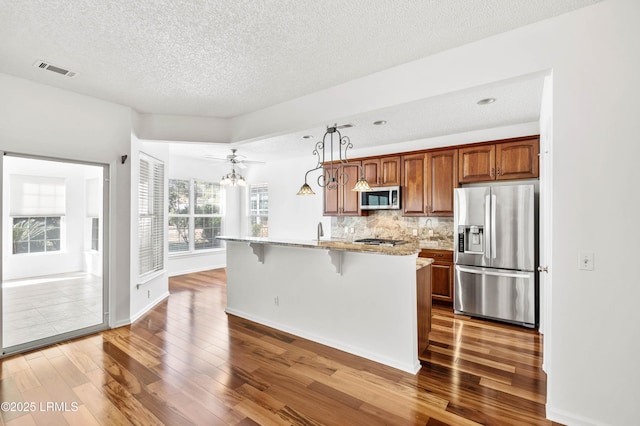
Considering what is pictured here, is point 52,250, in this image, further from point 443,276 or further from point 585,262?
point 585,262

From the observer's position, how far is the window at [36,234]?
401 centimetres

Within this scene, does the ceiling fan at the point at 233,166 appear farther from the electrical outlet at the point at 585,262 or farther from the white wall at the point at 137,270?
the electrical outlet at the point at 585,262

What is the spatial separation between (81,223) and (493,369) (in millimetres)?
6382

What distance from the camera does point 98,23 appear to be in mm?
2166

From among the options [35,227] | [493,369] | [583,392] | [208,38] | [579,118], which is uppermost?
[208,38]

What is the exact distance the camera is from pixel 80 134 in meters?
3.58

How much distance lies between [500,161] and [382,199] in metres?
1.91

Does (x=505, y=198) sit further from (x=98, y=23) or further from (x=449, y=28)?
(x=98, y=23)

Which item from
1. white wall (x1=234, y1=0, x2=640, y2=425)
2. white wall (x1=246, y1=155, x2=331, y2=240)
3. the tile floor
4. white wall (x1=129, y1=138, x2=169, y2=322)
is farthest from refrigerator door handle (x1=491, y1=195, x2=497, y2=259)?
the tile floor

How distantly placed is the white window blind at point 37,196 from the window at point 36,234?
115mm

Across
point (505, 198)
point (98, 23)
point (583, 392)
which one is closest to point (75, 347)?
point (98, 23)

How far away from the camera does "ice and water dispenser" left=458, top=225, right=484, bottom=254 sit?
4266 mm

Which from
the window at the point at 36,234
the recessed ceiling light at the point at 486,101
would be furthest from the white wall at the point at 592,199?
the window at the point at 36,234

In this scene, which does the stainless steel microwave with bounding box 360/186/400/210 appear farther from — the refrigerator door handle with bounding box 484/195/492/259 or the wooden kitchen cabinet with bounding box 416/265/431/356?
the wooden kitchen cabinet with bounding box 416/265/431/356
